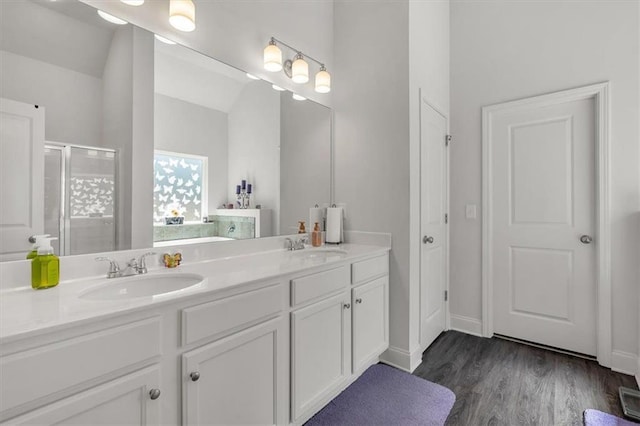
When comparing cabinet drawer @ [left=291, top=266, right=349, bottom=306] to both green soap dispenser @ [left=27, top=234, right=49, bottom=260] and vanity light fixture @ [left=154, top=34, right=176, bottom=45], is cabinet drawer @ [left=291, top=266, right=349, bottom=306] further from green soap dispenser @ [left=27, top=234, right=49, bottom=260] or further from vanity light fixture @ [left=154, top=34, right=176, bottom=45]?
vanity light fixture @ [left=154, top=34, right=176, bottom=45]

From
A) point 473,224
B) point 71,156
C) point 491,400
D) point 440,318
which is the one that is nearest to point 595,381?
point 491,400

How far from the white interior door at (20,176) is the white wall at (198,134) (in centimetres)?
46

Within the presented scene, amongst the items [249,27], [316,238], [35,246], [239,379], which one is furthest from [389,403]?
[249,27]

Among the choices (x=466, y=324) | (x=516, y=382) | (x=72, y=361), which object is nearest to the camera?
(x=72, y=361)

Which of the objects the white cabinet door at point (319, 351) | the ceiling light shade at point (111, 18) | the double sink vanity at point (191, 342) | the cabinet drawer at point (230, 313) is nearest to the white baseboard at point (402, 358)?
the double sink vanity at point (191, 342)

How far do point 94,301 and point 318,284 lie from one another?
96 centimetres

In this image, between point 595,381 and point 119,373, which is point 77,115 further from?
point 595,381

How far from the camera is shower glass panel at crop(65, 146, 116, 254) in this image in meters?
1.26

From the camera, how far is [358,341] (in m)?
1.90

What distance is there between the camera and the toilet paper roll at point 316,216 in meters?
2.43

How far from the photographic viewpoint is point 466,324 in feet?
9.29

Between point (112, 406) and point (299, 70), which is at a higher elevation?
point (299, 70)

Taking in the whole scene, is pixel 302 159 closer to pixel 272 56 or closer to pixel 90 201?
pixel 272 56

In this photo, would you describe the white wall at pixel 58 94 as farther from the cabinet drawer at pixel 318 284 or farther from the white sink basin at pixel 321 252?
the white sink basin at pixel 321 252
